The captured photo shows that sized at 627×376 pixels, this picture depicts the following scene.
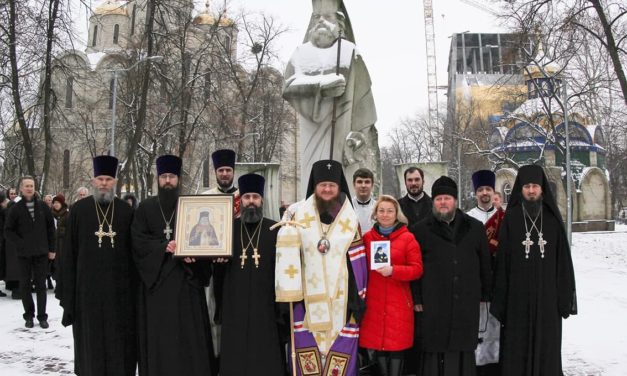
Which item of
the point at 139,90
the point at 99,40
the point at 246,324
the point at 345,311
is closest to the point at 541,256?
the point at 345,311

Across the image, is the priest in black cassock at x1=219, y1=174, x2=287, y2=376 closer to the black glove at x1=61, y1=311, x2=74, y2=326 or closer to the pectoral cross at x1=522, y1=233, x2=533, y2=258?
the black glove at x1=61, y1=311, x2=74, y2=326

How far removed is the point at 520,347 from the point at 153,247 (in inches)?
128

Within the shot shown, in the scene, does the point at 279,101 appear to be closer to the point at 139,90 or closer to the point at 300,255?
the point at 139,90

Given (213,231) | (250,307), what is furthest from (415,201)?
(213,231)

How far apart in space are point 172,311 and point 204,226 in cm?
79

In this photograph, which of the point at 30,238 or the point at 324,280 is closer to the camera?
the point at 324,280

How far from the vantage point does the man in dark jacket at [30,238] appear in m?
8.47

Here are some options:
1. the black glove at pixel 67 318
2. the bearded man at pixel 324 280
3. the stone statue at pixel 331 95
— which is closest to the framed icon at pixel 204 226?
the bearded man at pixel 324 280

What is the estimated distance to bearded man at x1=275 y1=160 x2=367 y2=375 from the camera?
172 inches

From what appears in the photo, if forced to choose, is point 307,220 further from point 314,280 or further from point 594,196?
point 594,196

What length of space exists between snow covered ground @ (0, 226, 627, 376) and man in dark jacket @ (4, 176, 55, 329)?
2.02 feet

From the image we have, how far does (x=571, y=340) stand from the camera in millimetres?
7605

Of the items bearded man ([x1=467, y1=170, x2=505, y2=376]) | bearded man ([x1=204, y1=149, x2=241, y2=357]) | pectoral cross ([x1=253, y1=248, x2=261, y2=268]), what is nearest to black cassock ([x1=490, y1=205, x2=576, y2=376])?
bearded man ([x1=467, y1=170, x2=505, y2=376])

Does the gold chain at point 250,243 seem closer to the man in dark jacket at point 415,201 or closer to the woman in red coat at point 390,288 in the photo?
the woman in red coat at point 390,288
